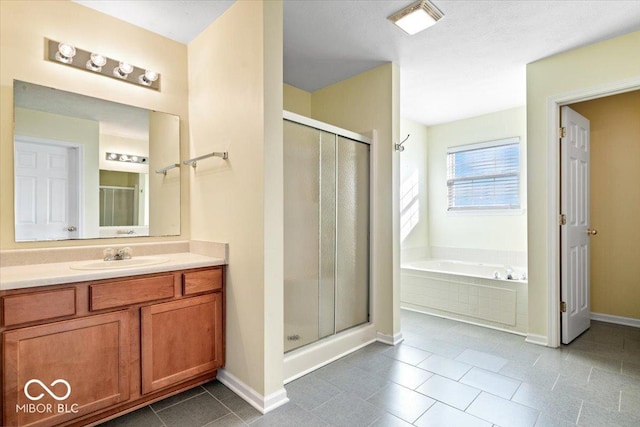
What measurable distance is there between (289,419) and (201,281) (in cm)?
98

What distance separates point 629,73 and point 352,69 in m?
2.19

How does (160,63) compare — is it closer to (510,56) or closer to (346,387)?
(346,387)

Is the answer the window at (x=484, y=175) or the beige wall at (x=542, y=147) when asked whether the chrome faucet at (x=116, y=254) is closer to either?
the beige wall at (x=542, y=147)

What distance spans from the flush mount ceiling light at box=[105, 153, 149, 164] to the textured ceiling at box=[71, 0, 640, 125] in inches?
37.4

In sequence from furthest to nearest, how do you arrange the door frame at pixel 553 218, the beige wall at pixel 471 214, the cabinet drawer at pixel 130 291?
1. the beige wall at pixel 471 214
2. the door frame at pixel 553 218
3. the cabinet drawer at pixel 130 291

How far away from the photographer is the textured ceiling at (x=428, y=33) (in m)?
2.21

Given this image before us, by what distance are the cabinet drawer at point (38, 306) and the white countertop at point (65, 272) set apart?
56mm

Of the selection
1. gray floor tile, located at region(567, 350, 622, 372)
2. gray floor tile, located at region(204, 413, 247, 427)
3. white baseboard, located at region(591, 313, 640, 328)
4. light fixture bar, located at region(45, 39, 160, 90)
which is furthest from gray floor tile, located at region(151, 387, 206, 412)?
white baseboard, located at region(591, 313, 640, 328)

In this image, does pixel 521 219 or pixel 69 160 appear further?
pixel 521 219

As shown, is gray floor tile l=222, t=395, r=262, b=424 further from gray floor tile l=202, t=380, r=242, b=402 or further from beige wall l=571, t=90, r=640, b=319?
beige wall l=571, t=90, r=640, b=319

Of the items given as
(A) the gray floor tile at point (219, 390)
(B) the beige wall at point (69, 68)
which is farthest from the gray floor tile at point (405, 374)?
(B) the beige wall at point (69, 68)

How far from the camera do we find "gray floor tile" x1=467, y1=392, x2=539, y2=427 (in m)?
1.83

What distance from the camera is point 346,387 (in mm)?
2213

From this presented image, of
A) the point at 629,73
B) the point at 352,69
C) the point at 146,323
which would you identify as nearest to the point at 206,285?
the point at 146,323
